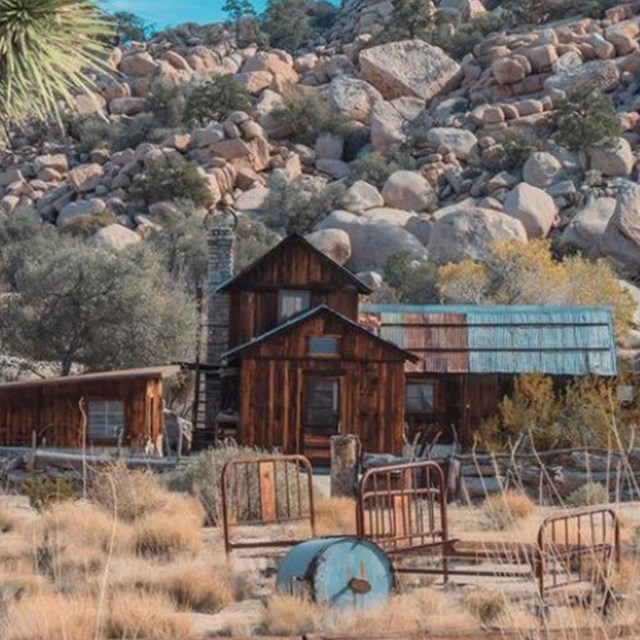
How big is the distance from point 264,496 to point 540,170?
160 ft

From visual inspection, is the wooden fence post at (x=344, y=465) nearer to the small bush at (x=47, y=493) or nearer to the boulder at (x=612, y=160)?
the small bush at (x=47, y=493)

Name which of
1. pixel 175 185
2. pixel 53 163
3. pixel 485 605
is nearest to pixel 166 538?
pixel 485 605

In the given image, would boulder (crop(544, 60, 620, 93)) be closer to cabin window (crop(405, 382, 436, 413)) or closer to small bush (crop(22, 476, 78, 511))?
cabin window (crop(405, 382, 436, 413))

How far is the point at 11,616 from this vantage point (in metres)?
8.18

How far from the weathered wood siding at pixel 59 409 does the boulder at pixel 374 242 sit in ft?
85.9

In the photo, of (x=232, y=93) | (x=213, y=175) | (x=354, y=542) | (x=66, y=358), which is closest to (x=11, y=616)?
(x=354, y=542)

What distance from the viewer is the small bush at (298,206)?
189 ft

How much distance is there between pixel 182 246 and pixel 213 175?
44.1ft

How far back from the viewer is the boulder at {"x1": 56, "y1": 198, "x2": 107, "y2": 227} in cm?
5791

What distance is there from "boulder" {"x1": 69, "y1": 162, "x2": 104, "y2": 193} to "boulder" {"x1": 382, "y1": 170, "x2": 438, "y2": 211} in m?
15.9

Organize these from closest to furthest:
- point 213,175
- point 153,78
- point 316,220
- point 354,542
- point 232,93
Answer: point 354,542 < point 316,220 < point 213,175 < point 232,93 < point 153,78

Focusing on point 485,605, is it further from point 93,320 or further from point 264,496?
point 93,320

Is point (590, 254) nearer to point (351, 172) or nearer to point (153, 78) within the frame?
point (351, 172)

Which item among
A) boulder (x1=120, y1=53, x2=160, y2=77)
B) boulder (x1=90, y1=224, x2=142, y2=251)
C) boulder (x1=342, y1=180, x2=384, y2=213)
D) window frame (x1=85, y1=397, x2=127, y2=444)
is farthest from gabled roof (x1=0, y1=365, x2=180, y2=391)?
boulder (x1=120, y1=53, x2=160, y2=77)
